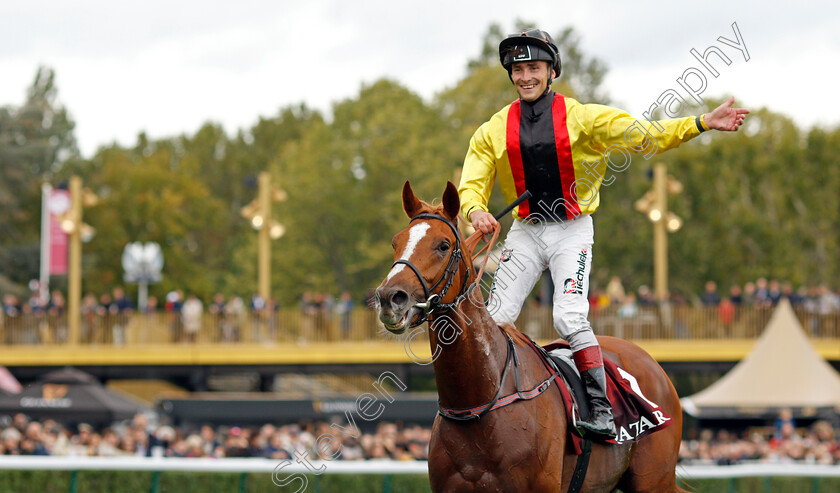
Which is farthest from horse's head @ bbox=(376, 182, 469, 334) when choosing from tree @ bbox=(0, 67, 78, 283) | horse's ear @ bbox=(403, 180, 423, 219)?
tree @ bbox=(0, 67, 78, 283)

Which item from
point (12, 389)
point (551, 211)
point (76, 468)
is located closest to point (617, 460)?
point (551, 211)

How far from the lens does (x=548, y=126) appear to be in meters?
4.91

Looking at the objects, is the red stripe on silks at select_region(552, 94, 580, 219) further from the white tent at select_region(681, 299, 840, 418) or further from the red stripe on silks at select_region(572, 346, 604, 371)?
the white tent at select_region(681, 299, 840, 418)

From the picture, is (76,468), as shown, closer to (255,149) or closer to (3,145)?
(3,145)

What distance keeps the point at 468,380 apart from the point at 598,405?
2.58 ft

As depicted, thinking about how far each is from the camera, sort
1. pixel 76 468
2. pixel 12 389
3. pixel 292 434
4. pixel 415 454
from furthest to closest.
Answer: pixel 12 389 < pixel 292 434 < pixel 415 454 < pixel 76 468

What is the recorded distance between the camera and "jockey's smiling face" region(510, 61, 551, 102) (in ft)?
16.3

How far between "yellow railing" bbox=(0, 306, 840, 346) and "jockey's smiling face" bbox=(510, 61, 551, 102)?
16394mm

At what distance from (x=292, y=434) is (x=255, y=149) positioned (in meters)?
41.5

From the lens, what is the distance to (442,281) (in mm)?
4129

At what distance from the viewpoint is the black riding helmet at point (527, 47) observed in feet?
16.2

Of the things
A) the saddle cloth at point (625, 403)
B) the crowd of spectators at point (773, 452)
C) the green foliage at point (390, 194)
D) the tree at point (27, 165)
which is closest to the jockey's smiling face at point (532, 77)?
the saddle cloth at point (625, 403)

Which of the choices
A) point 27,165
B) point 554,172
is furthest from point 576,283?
point 27,165

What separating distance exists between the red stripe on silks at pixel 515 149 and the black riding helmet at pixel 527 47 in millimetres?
208
